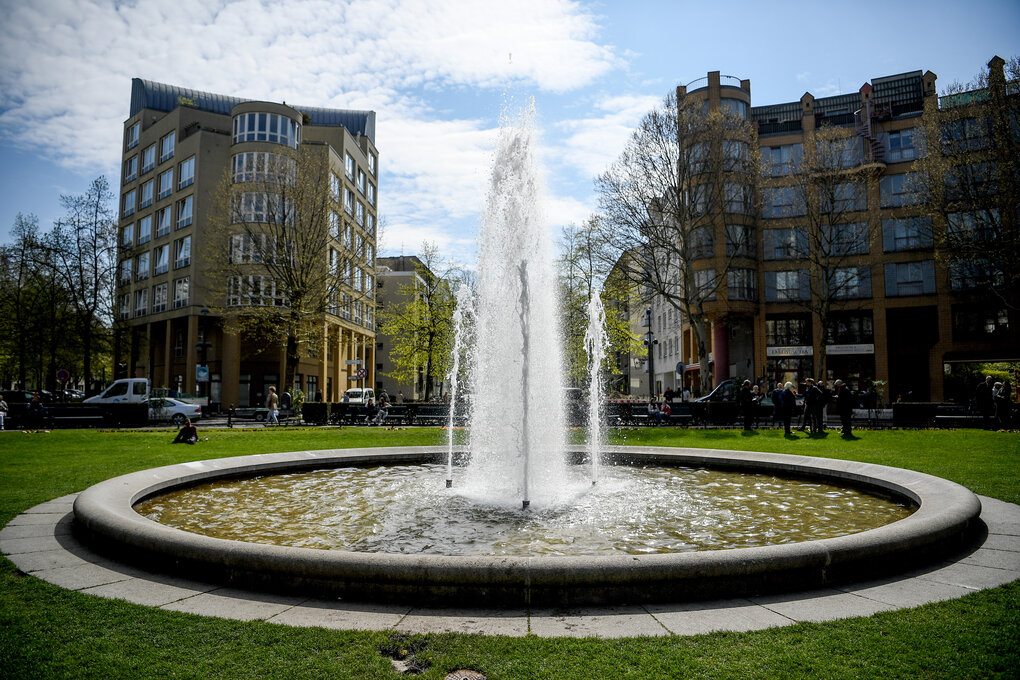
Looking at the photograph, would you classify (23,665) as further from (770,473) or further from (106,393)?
(106,393)

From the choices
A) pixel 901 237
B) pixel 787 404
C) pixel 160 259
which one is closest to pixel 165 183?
pixel 160 259

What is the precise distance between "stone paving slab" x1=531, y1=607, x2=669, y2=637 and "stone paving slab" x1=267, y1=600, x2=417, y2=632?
1028 mm

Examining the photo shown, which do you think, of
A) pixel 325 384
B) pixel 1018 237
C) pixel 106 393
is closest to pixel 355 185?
pixel 325 384

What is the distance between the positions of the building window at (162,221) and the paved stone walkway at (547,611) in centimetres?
5171

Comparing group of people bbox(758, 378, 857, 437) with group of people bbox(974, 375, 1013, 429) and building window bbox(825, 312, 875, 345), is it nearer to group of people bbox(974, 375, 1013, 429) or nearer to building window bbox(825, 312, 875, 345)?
group of people bbox(974, 375, 1013, 429)

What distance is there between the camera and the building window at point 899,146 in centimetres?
4278

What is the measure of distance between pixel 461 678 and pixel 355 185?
55399mm

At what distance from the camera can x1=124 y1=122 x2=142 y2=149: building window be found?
56.4 metres

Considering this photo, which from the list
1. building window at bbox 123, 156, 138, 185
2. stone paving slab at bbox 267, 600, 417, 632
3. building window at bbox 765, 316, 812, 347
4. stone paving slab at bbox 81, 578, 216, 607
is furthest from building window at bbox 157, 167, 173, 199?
stone paving slab at bbox 267, 600, 417, 632

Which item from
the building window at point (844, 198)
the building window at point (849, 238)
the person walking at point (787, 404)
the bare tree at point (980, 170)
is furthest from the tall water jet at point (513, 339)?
the building window at point (849, 238)

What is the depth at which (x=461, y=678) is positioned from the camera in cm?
346

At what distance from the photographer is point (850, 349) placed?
42562 mm

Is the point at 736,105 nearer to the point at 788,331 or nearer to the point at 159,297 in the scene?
the point at 788,331

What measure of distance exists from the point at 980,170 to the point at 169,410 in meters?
41.3
